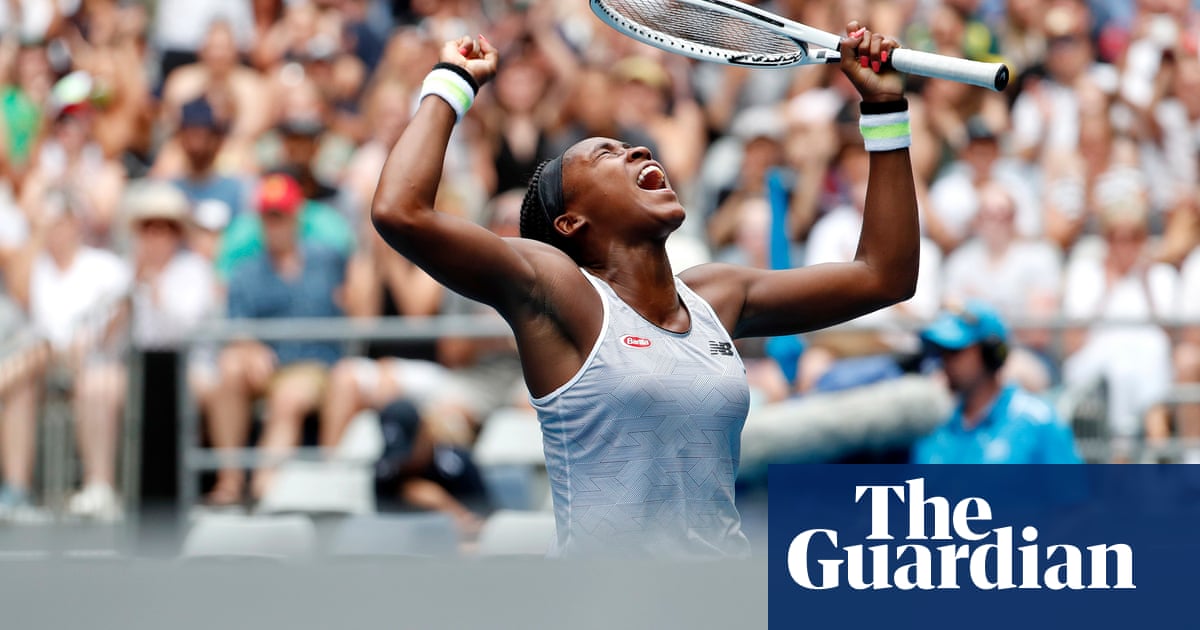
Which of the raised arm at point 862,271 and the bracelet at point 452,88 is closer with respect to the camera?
the bracelet at point 452,88

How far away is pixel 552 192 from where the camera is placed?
3.64m

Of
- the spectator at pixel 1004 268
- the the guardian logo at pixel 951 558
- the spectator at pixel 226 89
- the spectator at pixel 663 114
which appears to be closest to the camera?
the the guardian logo at pixel 951 558

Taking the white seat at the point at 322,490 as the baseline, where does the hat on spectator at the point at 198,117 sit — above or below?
above

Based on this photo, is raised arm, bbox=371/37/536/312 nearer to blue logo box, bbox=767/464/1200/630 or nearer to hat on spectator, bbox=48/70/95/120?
blue logo box, bbox=767/464/1200/630


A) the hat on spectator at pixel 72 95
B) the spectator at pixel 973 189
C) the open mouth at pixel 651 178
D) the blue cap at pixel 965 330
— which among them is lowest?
the open mouth at pixel 651 178

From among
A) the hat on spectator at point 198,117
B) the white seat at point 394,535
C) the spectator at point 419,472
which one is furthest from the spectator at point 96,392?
the hat on spectator at point 198,117

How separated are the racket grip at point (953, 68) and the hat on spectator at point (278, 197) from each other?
5.35 m

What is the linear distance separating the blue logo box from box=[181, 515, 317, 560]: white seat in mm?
3092

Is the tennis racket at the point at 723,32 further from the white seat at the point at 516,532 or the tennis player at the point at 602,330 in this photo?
the white seat at the point at 516,532

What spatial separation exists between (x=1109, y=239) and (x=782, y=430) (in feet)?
9.17

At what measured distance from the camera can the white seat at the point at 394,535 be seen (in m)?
6.32

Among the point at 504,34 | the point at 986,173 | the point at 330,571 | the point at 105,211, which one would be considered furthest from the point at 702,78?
the point at 330,571

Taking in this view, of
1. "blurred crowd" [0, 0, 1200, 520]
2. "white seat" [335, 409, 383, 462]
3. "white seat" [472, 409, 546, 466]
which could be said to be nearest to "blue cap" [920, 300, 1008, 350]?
"blurred crowd" [0, 0, 1200, 520]

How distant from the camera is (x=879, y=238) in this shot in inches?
151
